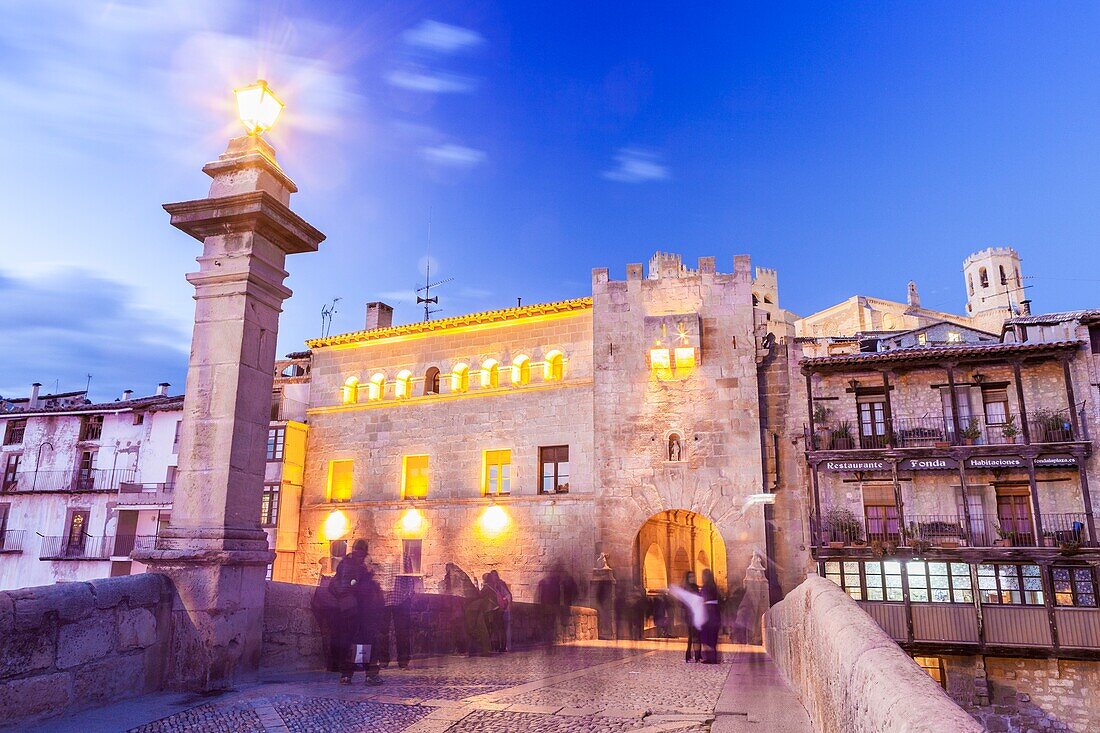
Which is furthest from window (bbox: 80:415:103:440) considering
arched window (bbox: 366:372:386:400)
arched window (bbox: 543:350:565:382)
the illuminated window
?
arched window (bbox: 543:350:565:382)

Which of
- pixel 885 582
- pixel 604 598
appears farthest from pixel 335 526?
pixel 885 582

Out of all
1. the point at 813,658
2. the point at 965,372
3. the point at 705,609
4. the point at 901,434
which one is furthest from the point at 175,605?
the point at 965,372

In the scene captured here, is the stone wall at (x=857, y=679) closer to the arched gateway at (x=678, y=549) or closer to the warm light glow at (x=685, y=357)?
the warm light glow at (x=685, y=357)

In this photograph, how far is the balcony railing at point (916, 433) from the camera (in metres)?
22.5

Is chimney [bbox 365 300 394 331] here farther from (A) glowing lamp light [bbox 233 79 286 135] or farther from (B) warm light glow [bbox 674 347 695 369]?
(A) glowing lamp light [bbox 233 79 286 135]

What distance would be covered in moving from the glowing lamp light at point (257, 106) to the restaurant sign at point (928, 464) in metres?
21.4

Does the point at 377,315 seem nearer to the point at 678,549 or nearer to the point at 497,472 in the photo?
the point at 497,472

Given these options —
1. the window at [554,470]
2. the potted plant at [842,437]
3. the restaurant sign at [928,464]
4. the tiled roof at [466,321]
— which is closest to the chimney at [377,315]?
the tiled roof at [466,321]

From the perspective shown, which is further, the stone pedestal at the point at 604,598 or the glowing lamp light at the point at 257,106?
the stone pedestal at the point at 604,598

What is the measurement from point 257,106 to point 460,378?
17266 mm

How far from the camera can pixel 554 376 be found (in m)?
22.2

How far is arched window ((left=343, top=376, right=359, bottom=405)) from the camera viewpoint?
24.9 meters

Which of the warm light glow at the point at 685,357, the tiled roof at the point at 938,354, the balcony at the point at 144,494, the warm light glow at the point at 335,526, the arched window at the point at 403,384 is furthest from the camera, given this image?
the balcony at the point at 144,494

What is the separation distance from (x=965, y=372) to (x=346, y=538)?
20.0m
